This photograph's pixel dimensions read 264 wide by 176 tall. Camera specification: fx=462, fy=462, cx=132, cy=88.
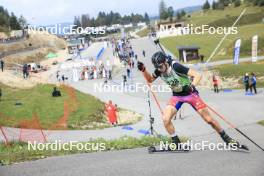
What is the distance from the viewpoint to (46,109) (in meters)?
33.0

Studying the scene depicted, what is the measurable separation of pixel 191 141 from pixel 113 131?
14.3 meters

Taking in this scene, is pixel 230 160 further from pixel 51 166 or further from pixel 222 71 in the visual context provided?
pixel 222 71

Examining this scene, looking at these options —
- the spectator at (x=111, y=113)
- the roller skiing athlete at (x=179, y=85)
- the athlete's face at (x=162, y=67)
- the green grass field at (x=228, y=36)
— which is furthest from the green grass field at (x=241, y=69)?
the athlete's face at (x=162, y=67)

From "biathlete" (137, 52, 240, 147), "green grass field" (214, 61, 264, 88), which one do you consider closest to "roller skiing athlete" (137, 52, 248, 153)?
"biathlete" (137, 52, 240, 147)

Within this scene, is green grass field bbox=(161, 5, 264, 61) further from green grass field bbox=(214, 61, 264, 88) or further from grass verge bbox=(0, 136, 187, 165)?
grass verge bbox=(0, 136, 187, 165)

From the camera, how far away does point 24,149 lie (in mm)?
11375

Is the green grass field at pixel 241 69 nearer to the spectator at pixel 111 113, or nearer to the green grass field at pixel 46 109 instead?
the green grass field at pixel 46 109

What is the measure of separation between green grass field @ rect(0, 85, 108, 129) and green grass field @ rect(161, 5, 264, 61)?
33.5 m

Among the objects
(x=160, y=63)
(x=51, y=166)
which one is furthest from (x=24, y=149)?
(x=160, y=63)

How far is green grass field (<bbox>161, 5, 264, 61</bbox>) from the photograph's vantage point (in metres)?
71.6

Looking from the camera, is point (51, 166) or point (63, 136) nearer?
point (51, 166)

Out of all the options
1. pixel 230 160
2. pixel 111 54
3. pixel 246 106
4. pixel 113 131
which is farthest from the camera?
pixel 111 54

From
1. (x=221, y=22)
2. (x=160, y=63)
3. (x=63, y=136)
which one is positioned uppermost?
(x=221, y=22)

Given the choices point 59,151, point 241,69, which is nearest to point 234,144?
point 59,151
